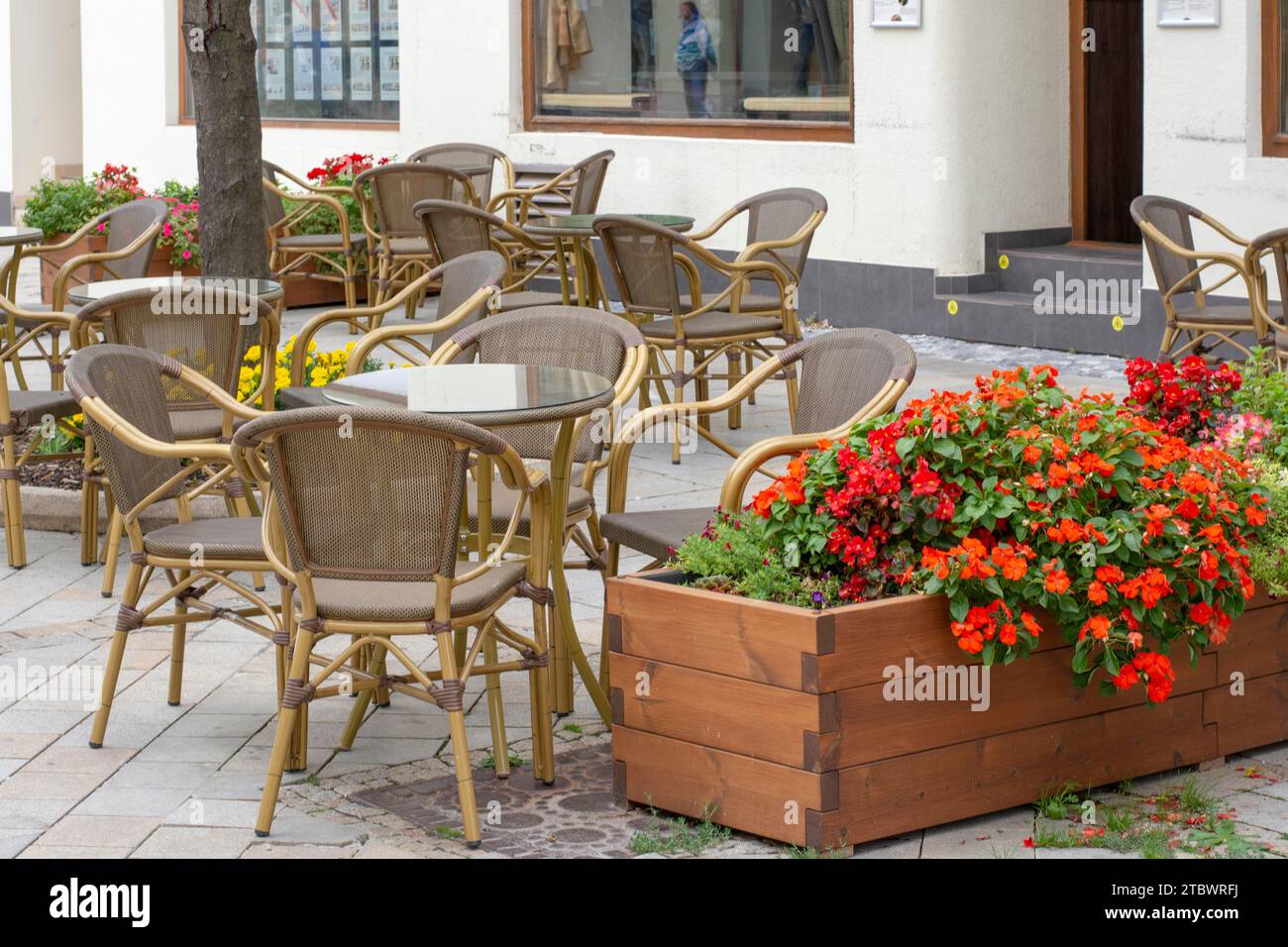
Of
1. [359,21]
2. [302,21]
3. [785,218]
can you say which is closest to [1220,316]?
[785,218]

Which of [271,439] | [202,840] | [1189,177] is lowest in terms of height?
[202,840]

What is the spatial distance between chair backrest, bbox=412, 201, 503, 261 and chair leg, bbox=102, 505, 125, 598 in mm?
2938

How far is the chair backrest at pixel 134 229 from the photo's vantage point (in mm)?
8281

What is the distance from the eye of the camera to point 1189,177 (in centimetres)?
1001

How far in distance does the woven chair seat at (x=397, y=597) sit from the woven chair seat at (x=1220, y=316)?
15.4ft

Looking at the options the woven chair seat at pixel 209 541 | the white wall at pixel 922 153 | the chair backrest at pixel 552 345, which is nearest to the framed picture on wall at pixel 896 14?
the white wall at pixel 922 153

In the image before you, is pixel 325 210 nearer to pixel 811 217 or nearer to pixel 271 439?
pixel 811 217

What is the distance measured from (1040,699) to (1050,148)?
8050mm

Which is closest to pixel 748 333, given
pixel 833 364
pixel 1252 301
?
pixel 1252 301

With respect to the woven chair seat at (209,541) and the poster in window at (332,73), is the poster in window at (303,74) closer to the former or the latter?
the poster in window at (332,73)

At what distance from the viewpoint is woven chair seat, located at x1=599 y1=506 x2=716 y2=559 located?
4.65 meters

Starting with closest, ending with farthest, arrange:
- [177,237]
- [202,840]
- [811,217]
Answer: [202,840] → [811,217] → [177,237]

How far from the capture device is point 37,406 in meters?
6.68

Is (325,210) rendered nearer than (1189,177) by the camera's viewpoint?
No
